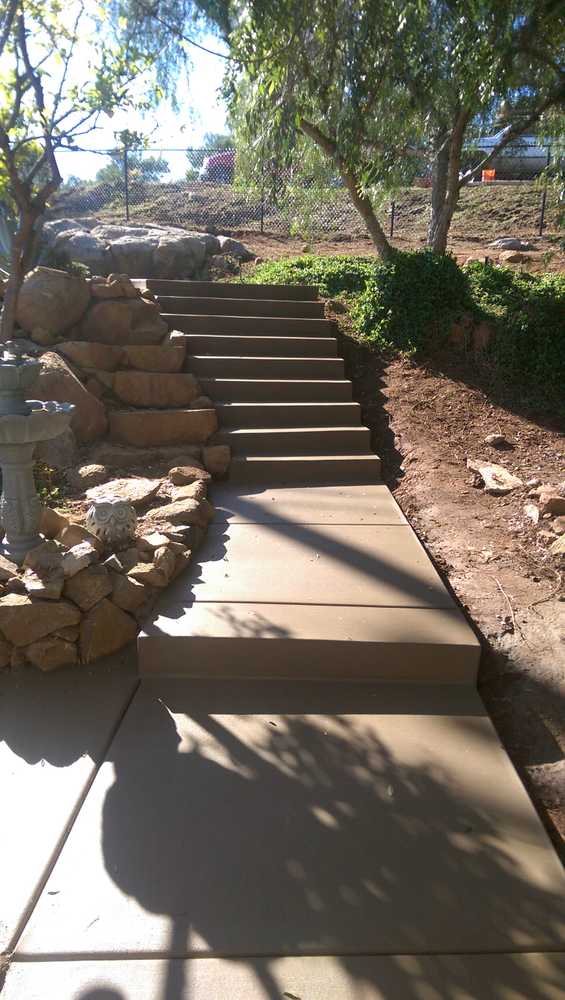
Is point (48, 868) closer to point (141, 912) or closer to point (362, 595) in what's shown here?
point (141, 912)

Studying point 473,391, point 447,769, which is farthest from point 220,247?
point 447,769

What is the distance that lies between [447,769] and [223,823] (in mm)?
883

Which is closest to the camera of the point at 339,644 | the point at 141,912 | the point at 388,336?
the point at 141,912

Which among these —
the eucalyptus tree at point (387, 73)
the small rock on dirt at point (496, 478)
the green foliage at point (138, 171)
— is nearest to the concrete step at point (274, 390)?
the small rock on dirt at point (496, 478)

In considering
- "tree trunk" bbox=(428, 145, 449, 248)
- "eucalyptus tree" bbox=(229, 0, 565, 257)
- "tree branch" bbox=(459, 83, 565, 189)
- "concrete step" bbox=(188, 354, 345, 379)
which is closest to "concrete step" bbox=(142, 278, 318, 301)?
"eucalyptus tree" bbox=(229, 0, 565, 257)

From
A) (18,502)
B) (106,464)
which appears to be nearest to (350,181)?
(106,464)

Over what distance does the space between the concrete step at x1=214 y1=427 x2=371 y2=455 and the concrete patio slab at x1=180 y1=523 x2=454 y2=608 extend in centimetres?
147

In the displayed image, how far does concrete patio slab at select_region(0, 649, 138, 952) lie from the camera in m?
2.18

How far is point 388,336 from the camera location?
26.0 feet

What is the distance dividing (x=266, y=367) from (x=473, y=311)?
97.0 inches

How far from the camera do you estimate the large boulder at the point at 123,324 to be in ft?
21.7

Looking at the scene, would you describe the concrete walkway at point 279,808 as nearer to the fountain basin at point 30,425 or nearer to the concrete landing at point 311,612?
the concrete landing at point 311,612

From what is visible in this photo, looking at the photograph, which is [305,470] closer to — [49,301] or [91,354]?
[91,354]

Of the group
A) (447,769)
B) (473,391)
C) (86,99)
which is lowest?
(447,769)
